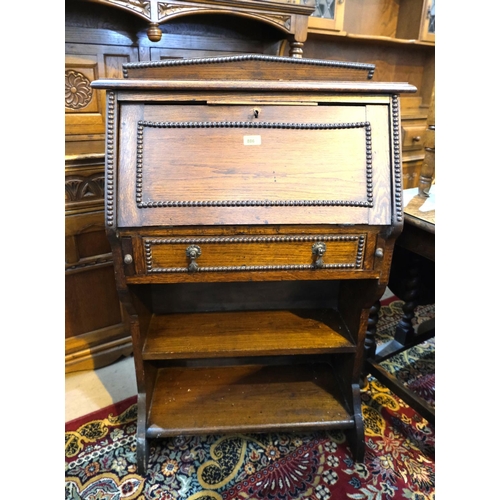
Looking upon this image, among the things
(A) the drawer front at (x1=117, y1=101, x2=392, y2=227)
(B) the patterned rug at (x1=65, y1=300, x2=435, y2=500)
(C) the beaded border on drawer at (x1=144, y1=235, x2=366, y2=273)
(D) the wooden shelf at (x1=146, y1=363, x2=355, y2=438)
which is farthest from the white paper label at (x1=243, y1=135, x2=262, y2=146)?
(B) the patterned rug at (x1=65, y1=300, x2=435, y2=500)

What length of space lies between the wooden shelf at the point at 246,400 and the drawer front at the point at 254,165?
0.77 metres

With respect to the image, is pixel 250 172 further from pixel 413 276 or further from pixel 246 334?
pixel 413 276

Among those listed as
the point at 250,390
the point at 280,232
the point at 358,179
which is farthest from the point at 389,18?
the point at 250,390

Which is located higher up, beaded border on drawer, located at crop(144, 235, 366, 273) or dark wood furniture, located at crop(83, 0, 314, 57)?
dark wood furniture, located at crop(83, 0, 314, 57)

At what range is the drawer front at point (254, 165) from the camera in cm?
101

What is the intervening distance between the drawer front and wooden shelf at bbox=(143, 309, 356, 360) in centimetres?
48

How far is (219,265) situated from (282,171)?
0.32 m

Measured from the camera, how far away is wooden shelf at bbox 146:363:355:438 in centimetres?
135

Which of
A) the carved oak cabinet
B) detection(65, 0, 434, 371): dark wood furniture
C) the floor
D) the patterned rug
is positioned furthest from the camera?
the floor

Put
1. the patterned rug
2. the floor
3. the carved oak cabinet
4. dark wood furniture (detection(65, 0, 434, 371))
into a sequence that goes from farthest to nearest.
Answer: the floor < dark wood furniture (detection(65, 0, 434, 371)) < the patterned rug < the carved oak cabinet

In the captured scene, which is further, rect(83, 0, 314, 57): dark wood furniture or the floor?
the floor

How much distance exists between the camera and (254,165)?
104 cm

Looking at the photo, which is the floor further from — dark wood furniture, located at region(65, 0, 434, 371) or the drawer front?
the drawer front

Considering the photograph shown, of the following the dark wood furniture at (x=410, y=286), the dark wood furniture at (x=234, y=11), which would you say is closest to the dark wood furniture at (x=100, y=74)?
the dark wood furniture at (x=234, y=11)
